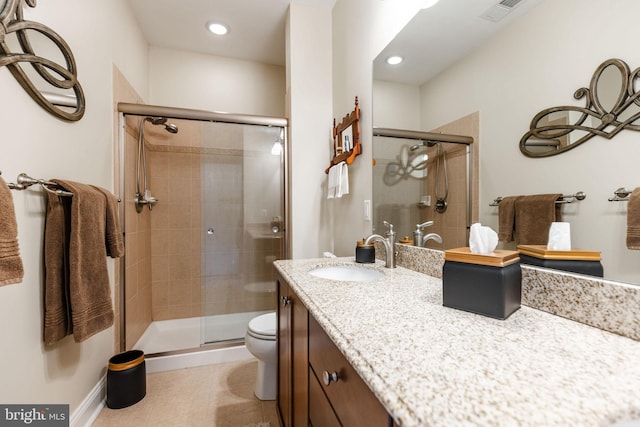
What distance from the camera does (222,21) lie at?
91.0 inches

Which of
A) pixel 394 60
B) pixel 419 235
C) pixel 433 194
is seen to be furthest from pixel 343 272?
pixel 394 60

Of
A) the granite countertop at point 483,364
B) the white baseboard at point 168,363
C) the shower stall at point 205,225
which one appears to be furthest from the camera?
the shower stall at point 205,225

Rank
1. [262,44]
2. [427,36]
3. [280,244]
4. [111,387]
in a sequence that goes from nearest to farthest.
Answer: [427,36], [111,387], [280,244], [262,44]

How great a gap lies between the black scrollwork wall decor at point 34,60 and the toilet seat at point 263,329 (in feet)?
4.63

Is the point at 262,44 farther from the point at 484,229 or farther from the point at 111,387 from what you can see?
the point at 111,387

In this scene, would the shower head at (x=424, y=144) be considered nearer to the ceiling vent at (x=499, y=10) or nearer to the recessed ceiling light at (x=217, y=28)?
the ceiling vent at (x=499, y=10)

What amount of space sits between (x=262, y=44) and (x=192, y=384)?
9.23 ft

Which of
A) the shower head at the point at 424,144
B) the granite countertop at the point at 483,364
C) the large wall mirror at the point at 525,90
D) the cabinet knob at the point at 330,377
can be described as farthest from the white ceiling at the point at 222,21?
the cabinet knob at the point at 330,377

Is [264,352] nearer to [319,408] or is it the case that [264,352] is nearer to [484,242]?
[319,408]

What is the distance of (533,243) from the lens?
812 mm

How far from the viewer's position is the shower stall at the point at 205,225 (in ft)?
7.41

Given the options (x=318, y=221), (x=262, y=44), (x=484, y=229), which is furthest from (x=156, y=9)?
(x=484, y=229)

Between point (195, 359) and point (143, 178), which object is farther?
point (143, 178)

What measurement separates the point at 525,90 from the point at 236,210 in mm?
2030
